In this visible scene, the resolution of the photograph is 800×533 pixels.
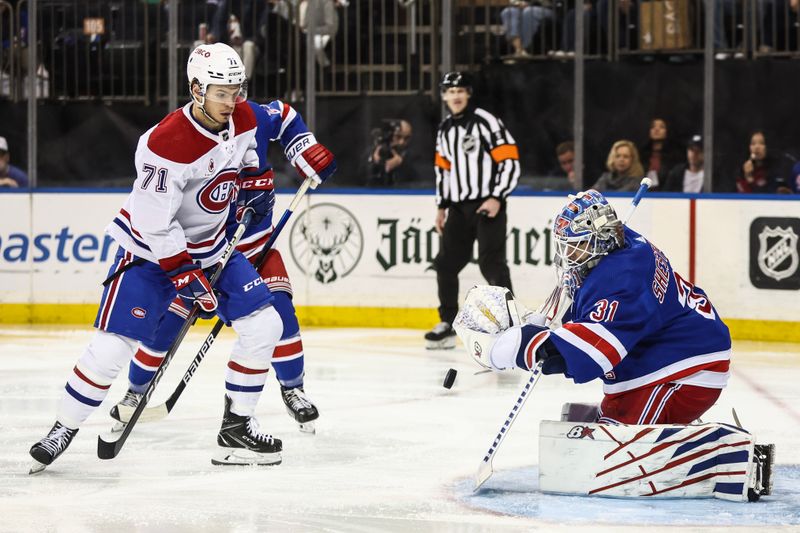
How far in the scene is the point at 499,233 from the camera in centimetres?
680

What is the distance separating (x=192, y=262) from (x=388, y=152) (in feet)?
12.7

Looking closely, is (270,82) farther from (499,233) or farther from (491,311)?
(491,311)

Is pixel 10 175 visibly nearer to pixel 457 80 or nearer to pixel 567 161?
pixel 457 80

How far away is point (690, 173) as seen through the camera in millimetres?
7336

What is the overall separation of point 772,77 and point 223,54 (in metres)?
4.21

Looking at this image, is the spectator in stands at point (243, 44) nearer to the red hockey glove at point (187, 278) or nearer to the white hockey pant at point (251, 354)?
the white hockey pant at point (251, 354)

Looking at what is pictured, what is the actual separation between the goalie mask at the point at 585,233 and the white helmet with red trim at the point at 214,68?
991 millimetres

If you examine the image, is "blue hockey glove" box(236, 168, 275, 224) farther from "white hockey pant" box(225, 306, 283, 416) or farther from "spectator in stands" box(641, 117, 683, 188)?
"spectator in stands" box(641, 117, 683, 188)

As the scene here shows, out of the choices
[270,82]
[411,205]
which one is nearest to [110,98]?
[270,82]

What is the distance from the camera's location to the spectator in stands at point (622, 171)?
739 cm

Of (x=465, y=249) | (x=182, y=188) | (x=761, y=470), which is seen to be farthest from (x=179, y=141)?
(x=465, y=249)

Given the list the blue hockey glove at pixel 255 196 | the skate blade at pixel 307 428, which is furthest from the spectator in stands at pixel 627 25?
the skate blade at pixel 307 428

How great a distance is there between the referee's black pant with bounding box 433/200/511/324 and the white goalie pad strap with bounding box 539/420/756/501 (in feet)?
10.4

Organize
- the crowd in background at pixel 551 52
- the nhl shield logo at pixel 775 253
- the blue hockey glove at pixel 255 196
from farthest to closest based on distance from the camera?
the crowd in background at pixel 551 52 → the nhl shield logo at pixel 775 253 → the blue hockey glove at pixel 255 196
